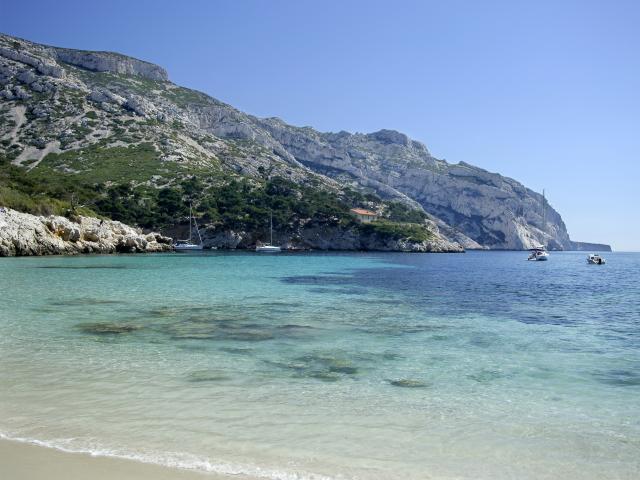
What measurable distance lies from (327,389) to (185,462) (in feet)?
13.0

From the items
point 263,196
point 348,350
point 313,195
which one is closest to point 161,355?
point 348,350

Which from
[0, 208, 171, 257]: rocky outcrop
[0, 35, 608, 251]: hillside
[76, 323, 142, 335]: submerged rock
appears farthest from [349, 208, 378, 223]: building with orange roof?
[76, 323, 142, 335]: submerged rock

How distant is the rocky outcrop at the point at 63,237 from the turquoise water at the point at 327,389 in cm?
3855

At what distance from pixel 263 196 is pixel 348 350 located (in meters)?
109

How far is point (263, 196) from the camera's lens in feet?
395

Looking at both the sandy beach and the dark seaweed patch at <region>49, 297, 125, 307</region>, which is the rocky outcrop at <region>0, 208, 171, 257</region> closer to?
the dark seaweed patch at <region>49, 297, 125, 307</region>

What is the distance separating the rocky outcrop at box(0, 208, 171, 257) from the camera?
53097 millimetres

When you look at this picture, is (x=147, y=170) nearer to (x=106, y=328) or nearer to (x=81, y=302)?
(x=81, y=302)

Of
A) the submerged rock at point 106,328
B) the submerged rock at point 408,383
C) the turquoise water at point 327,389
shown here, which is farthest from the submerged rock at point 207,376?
the submerged rock at point 106,328

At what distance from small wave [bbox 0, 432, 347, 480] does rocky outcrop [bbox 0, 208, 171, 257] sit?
54.4 metres

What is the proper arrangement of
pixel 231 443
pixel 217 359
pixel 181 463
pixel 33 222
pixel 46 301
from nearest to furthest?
pixel 181 463 < pixel 231 443 < pixel 217 359 < pixel 46 301 < pixel 33 222

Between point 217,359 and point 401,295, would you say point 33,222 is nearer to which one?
point 401,295

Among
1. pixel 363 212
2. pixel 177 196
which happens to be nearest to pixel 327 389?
pixel 177 196

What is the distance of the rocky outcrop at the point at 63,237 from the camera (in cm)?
5310
